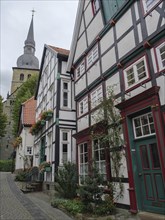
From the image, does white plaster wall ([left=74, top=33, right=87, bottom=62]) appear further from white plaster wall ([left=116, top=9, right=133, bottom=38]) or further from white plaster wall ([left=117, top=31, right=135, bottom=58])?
white plaster wall ([left=117, top=31, right=135, bottom=58])

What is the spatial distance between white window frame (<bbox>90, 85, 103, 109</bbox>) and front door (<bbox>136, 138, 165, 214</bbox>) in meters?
3.32

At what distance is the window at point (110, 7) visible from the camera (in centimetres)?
895

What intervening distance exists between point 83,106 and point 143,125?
15.9 feet

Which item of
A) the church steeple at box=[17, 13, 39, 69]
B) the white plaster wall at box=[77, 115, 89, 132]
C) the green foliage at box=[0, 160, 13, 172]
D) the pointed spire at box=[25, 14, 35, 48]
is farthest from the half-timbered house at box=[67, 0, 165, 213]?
the pointed spire at box=[25, 14, 35, 48]

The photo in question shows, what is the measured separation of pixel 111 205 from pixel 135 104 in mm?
3422

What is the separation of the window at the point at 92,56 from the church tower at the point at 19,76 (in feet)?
130

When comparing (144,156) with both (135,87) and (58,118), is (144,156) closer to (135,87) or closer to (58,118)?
(135,87)

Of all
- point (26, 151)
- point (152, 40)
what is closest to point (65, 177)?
point (152, 40)

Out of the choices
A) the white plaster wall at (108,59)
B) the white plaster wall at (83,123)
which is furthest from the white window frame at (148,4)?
the white plaster wall at (83,123)

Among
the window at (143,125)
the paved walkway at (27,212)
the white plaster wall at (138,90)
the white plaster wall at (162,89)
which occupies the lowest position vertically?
the paved walkway at (27,212)

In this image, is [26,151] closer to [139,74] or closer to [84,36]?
[84,36]

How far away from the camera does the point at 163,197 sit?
563cm

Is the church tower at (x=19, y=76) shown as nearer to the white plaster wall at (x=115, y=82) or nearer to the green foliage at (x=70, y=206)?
the green foliage at (x=70, y=206)

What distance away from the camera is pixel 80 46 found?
481 inches
